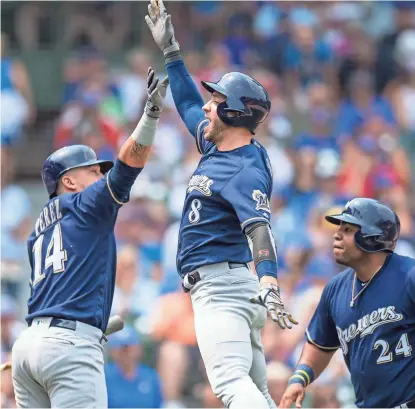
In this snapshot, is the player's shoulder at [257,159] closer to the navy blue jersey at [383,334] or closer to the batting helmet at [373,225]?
the batting helmet at [373,225]

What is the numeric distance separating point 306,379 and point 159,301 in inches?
151

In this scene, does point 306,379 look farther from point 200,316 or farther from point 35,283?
point 35,283

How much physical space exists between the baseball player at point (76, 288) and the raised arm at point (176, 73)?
495 mm

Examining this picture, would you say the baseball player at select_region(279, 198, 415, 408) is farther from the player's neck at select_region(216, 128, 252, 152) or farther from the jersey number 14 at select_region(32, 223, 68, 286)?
the jersey number 14 at select_region(32, 223, 68, 286)

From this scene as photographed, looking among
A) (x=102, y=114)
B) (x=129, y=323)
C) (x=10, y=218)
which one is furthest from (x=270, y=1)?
(x=129, y=323)

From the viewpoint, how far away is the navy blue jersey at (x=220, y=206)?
6141 mm

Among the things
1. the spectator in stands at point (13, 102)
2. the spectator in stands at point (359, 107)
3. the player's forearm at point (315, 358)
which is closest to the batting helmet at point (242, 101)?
the player's forearm at point (315, 358)

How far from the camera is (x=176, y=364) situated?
9758mm

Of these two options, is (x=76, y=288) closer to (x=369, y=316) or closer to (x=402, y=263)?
(x=369, y=316)

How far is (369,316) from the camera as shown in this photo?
6648 millimetres

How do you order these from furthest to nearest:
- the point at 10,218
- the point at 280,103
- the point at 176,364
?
the point at 280,103 < the point at 10,218 < the point at 176,364

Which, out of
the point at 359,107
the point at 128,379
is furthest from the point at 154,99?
the point at 359,107

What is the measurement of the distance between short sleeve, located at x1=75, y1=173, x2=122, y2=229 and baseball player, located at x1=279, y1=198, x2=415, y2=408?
137 centimetres

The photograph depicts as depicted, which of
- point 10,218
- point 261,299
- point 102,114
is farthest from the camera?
point 102,114
